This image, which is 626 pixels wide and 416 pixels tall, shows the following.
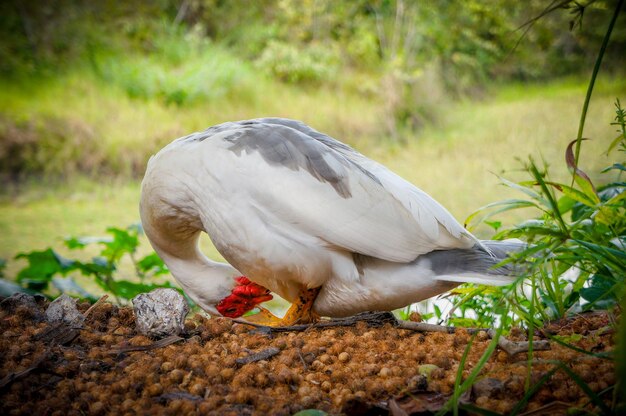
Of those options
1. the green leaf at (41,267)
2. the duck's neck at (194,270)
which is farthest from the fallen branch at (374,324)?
the green leaf at (41,267)

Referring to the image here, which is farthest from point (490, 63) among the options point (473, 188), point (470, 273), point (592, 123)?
point (470, 273)

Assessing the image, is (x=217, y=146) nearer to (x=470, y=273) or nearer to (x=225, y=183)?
(x=225, y=183)

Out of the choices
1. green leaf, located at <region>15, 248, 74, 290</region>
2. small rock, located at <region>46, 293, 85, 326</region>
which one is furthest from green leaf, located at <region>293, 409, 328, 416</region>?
green leaf, located at <region>15, 248, 74, 290</region>

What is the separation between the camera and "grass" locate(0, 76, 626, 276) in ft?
6.00

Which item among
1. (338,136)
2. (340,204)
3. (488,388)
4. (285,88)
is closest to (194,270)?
(340,204)

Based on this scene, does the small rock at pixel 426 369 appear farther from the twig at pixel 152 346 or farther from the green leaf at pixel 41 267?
the green leaf at pixel 41 267

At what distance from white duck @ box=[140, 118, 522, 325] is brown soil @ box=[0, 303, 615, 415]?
75mm

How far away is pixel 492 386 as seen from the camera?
0.58 m

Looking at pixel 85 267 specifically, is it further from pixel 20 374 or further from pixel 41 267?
pixel 20 374

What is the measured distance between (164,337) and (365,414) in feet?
1.11

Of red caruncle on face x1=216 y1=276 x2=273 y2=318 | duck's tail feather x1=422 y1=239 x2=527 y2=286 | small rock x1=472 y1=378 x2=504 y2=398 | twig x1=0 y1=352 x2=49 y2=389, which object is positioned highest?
duck's tail feather x1=422 y1=239 x2=527 y2=286

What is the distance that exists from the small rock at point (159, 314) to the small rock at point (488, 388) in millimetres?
393

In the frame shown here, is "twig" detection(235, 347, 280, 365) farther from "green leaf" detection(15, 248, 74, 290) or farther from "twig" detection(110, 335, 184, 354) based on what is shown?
"green leaf" detection(15, 248, 74, 290)

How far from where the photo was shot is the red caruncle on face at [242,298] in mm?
957
